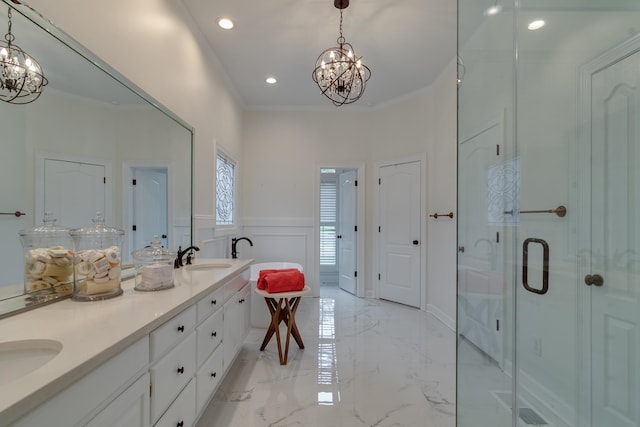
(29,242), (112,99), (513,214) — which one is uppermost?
(112,99)

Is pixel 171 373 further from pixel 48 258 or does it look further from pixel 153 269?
pixel 48 258

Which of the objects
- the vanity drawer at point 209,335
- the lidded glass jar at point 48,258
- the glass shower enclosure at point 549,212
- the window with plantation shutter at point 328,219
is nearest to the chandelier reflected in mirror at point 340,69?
the glass shower enclosure at point 549,212

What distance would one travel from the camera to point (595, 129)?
146cm

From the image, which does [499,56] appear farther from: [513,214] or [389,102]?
[389,102]

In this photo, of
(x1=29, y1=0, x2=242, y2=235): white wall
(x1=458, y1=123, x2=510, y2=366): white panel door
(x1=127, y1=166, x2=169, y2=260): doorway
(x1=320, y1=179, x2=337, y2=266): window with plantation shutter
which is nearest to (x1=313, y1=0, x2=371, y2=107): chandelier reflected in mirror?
(x1=458, y1=123, x2=510, y2=366): white panel door

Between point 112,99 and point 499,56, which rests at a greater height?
point 499,56

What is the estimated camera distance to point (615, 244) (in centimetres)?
138

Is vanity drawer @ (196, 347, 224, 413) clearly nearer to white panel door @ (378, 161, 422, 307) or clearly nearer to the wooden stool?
the wooden stool

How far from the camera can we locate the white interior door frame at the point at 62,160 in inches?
44.4

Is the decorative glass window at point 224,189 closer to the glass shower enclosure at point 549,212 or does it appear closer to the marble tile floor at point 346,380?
the marble tile floor at point 346,380

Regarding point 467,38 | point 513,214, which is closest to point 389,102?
point 467,38

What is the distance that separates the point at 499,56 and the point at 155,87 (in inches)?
93.8

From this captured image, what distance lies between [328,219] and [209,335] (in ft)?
13.7

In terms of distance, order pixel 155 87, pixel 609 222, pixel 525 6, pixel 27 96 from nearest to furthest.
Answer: pixel 27 96, pixel 609 222, pixel 525 6, pixel 155 87
